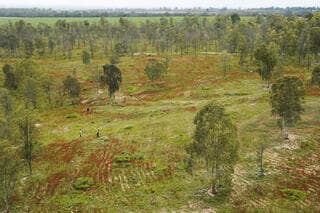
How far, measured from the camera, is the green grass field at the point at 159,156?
35.5 m

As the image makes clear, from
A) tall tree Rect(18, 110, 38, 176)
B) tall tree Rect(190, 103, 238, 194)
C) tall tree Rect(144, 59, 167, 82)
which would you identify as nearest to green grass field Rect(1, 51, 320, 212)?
tall tree Rect(18, 110, 38, 176)

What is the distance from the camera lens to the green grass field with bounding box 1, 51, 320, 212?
35531 millimetres

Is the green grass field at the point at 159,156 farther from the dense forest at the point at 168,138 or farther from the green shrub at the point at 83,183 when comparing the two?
the green shrub at the point at 83,183

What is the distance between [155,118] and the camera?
208 ft

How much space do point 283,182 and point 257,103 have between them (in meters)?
29.9

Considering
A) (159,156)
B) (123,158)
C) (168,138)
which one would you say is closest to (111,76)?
(168,138)

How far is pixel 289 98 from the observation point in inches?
1834

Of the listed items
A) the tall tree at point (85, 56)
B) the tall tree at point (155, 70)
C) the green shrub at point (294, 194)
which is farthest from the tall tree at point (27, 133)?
the tall tree at point (85, 56)

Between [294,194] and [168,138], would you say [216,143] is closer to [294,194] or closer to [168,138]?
[294,194]

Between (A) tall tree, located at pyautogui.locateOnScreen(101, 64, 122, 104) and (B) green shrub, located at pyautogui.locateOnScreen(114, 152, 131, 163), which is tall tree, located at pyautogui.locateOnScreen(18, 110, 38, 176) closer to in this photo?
(B) green shrub, located at pyautogui.locateOnScreen(114, 152, 131, 163)

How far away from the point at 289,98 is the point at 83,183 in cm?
2745

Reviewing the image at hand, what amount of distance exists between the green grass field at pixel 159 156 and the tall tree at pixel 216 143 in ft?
7.74

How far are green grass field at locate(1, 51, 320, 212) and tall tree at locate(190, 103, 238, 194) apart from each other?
236cm

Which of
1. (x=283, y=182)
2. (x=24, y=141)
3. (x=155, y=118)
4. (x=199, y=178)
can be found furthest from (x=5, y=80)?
(x=283, y=182)
